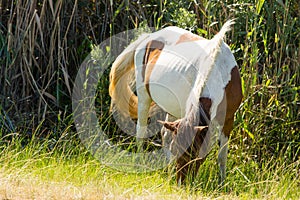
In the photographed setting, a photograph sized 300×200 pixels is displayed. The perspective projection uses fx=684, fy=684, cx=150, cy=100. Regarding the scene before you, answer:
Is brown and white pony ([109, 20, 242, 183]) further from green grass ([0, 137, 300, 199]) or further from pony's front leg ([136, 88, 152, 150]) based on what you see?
green grass ([0, 137, 300, 199])

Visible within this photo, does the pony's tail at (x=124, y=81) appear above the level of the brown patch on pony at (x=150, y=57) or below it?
below

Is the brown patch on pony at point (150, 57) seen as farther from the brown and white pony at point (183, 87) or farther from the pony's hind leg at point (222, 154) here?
the pony's hind leg at point (222, 154)

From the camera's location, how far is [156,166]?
536 cm

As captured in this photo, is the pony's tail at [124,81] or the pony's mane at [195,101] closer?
the pony's mane at [195,101]

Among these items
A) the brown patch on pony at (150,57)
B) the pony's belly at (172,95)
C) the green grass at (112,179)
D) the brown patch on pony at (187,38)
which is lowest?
the green grass at (112,179)

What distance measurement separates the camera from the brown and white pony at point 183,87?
4703 mm

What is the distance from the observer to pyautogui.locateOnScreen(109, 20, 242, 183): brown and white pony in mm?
4703

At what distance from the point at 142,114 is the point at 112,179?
114cm

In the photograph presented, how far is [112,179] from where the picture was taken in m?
4.88

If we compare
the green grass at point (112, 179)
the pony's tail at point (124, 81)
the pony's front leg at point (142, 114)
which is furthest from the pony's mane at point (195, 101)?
the pony's tail at point (124, 81)

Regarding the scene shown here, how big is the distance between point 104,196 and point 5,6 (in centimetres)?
299

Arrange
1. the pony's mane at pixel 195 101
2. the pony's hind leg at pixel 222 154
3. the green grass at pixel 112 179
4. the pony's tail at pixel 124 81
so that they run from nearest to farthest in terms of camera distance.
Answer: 1. the green grass at pixel 112 179
2. the pony's mane at pixel 195 101
3. the pony's hind leg at pixel 222 154
4. the pony's tail at pixel 124 81

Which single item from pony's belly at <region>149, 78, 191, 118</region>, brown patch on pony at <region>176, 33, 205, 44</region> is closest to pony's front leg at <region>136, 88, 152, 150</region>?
pony's belly at <region>149, 78, 191, 118</region>

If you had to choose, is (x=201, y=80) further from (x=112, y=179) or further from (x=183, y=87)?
(x=112, y=179)
